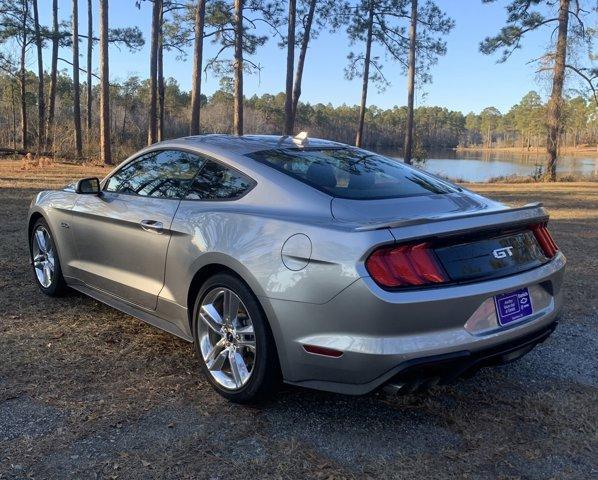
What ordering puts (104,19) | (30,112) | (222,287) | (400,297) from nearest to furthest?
(400,297) < (222,287) < (104,19) < (30,112)

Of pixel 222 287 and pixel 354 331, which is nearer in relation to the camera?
pixel 354 331

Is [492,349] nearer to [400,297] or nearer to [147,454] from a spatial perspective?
[400,297]

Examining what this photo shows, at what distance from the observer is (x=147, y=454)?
2.56 m

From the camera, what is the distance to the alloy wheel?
299 centimetres

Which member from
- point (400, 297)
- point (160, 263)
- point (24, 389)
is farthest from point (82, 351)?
point (400, 297)

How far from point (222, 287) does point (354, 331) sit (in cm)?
89

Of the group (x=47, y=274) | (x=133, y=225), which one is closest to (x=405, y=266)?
(x=133, y=225)

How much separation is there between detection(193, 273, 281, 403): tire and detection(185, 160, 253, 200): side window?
53cm

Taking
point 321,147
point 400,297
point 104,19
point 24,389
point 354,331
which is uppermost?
point 104,19

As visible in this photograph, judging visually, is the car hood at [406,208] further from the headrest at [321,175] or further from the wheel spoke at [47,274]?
the wheel spoke at [47,274]

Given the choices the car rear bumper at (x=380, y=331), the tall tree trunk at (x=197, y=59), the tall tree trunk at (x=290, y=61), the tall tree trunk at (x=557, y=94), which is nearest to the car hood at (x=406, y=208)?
the car rear bumper at (x=380, y=331)

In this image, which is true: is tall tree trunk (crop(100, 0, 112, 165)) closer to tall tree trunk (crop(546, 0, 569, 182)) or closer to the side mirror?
tall tree trunk (crop(546, 0, 569, 182))

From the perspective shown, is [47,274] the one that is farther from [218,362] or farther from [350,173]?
[350,173]

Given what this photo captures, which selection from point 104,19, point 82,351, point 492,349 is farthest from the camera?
point 104,19
